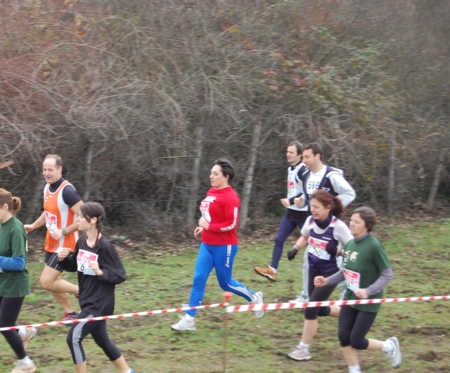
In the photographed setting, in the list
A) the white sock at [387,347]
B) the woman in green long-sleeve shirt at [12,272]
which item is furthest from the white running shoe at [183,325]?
the white sock at [387,347]

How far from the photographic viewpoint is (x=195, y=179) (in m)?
10.6

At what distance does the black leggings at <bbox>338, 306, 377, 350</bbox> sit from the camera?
5344 mm

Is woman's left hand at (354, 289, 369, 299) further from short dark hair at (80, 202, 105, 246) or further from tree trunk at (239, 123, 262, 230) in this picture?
tree trunk at (239, 123, 262, 230)

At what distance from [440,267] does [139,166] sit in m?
4.83

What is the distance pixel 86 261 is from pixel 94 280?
17cm

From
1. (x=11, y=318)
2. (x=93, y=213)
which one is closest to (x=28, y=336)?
(x=11, y=318)

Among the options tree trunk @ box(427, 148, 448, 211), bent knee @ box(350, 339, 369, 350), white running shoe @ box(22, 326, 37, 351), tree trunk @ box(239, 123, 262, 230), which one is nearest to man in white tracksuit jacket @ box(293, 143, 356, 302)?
bent knee @ box(350, 339, 369, 350)

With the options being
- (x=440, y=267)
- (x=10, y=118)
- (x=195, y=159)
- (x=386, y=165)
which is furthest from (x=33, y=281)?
(x=386, y=165)

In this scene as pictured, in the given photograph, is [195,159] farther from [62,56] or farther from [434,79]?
[434,79]

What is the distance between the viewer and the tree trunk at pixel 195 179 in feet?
34.3

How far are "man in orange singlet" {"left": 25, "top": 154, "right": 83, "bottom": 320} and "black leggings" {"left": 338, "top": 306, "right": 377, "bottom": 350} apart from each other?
2682mm

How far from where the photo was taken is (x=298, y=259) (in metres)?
9.92

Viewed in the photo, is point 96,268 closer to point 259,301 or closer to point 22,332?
point 22,332

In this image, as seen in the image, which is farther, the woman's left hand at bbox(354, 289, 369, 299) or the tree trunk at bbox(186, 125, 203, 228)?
the tree trunk at bbox(186, 125, 203, 228)
